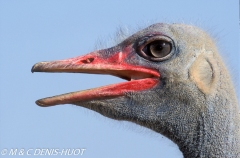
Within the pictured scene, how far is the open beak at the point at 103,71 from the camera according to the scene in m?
6.11

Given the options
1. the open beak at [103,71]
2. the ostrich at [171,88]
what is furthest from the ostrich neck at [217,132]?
the open beak at [103,71]

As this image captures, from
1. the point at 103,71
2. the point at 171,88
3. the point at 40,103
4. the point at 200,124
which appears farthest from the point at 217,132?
the point at 40,103

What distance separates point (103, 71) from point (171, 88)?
0.69 meters

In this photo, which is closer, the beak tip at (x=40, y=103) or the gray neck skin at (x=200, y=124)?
the beak tip at (x=40, y=103)

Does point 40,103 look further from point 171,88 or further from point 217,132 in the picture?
point 217,132

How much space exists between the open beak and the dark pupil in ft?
0.57

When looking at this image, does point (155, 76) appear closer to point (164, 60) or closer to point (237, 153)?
point (164, 60)

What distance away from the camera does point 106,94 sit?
630cm

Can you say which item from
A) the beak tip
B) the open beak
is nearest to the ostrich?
the open beak

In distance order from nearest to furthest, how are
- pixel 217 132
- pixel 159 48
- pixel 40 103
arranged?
1. pixel 40 103
2. pixel 217 132
3. pixel 159 48

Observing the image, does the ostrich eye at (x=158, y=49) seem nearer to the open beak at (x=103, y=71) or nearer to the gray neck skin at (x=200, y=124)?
the open beak at (x=103, y=71)

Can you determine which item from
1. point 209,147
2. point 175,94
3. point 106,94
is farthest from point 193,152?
point 106,94

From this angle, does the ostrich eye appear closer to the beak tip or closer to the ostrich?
the ostrich

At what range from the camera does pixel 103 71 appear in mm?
6492
